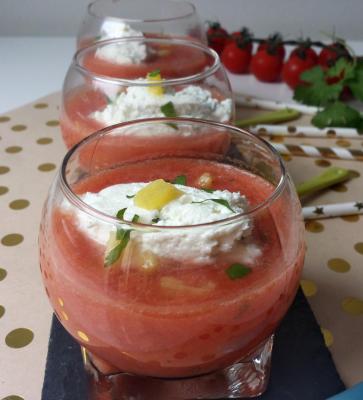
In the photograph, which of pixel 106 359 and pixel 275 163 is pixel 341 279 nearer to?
pixel 275 163

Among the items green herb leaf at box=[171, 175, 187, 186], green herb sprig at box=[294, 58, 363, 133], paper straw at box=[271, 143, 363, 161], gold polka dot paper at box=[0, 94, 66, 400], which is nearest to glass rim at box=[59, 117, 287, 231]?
green herb leaf at box=[171, 175, 187, 186]

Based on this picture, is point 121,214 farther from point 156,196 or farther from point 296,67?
point 296,67

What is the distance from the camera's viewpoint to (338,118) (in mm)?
1522

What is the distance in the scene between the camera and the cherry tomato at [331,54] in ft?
5.60

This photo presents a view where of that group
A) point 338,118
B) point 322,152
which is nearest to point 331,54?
point 338,118

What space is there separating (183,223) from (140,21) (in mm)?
960

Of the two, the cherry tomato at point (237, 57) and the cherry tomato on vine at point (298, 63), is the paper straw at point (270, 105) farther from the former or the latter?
the cherry tomato at point (237, 57)

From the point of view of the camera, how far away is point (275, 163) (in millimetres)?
771

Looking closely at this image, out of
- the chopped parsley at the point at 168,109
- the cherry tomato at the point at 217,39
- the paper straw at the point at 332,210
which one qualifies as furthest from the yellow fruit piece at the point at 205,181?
the cherry tomato at the point at 217,39

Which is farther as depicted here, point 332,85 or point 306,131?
point 332,85

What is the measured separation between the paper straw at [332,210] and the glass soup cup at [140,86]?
0.23 m

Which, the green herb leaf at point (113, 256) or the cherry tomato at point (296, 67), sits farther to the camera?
the cherry tomato at point (296, 67)

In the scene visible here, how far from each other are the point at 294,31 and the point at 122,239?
2.02 meters

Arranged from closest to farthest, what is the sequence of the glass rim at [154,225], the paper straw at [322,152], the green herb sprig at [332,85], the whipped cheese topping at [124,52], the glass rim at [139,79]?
the glass rim at [154,225] < the glass rim at [139,79] < the whipped cheese topping at [124,52] < the paper straw at [322,152] < the green herb sprig at [332,85]
